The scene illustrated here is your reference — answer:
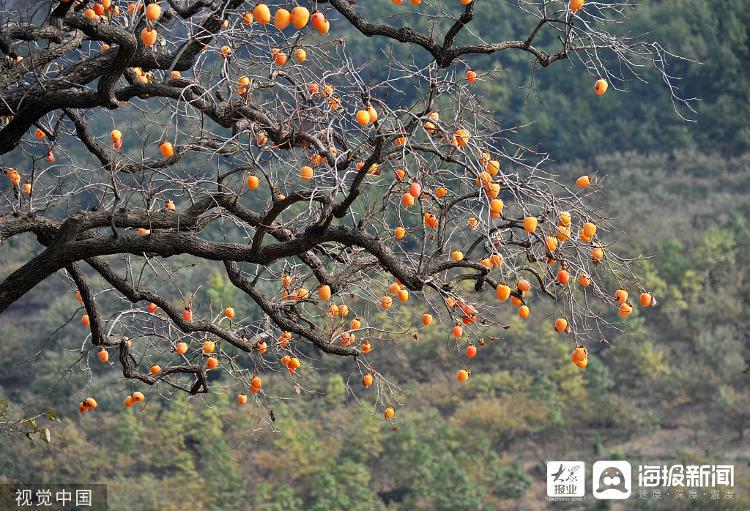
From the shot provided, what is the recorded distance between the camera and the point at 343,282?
3.69 metres

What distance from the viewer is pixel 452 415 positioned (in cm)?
1163

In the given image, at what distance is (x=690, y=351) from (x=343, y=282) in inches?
358

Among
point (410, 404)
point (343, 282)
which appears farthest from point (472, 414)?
point (343, 282)

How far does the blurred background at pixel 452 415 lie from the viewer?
1045 centimetres
